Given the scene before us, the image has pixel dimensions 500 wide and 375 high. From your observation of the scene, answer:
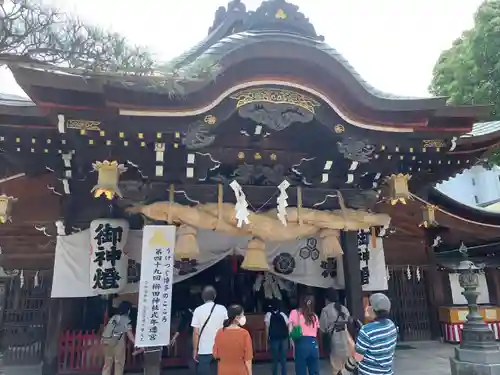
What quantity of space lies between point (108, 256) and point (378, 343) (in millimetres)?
4605

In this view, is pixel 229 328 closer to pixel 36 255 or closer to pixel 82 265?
pixel 82 265

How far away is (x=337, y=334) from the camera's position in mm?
5703

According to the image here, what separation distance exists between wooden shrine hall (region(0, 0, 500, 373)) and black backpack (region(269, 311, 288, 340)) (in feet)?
2.82

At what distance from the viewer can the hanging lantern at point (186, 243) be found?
6074 mm

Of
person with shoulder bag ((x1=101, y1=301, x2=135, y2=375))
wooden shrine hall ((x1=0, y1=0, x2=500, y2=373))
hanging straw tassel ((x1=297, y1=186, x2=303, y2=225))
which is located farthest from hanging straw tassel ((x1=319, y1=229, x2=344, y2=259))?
person with shoulder bag ((x1=101, y1=301, x2=135, y2=375))

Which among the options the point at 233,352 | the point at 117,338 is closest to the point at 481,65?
the point at 233,352

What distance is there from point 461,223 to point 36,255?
31.0 feet

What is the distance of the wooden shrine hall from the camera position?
5520 millimetres

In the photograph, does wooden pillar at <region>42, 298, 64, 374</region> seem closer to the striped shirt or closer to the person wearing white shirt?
the person wearing white shirt

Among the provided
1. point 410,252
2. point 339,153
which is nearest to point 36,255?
point 339,153

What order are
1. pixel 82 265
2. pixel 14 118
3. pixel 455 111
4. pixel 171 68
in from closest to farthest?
pixel 171 68 < pixel 14 118 < pixel 455 111 < pixel 82 265

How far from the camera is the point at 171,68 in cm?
517

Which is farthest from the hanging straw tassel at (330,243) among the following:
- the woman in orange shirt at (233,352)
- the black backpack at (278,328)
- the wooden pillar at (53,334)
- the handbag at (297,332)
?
the wooden pillar at (53,334)

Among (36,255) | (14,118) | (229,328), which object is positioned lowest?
(229,328)
